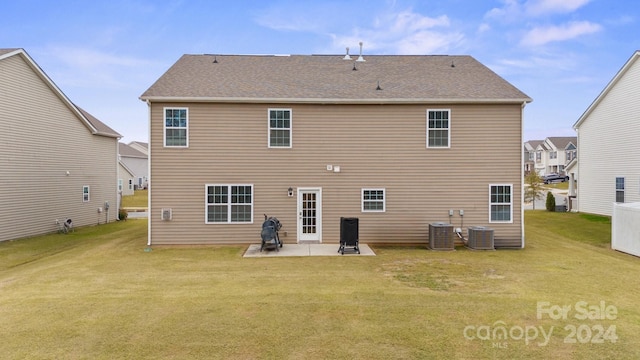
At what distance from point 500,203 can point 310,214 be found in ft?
23.4

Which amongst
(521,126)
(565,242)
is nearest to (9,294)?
(521,126)

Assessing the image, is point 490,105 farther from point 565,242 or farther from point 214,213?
point 214,213

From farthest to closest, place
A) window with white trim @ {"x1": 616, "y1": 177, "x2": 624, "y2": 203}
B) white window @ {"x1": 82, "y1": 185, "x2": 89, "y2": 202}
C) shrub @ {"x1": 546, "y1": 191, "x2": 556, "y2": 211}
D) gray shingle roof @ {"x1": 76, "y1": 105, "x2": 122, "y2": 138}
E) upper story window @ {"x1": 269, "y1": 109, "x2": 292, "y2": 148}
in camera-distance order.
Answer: shrub @ {"x1": 546, "y1": 191, "x2": 556, "y2": 211} < gray shingle roof @ {"x1": 76, "y1": 105, "x2": 122, "y2": 138} < window with white trim @ {"x1": 616, "y1": 177, "x2": 624, "y2": 203} < white window @ {"x1": 82, "y1": 185, "x2": 89, "y2": 202} < upper story window @ {"x1": 269, "y1": 109, "x2": 292, "y2": 148}

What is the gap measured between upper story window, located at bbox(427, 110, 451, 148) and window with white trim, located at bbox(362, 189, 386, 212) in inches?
103

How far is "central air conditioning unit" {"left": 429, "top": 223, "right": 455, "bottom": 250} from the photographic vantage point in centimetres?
1162

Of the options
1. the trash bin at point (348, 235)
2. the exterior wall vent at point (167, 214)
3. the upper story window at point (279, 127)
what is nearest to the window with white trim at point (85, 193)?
the exterior wall vent at point (167, 214)

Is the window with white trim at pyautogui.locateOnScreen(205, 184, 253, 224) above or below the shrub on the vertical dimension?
above

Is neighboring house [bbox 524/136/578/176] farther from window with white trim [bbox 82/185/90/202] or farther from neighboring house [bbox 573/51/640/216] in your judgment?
window with white trim [bbox 82/185/90/202]

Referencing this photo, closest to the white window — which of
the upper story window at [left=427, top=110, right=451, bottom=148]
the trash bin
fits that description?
the trash bin

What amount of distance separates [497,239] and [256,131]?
9.81 meters

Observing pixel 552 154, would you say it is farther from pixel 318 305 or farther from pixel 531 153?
pixel 318 305

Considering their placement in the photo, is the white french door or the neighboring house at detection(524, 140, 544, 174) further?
the neighboring house at detection(524, 140, 544, 174)

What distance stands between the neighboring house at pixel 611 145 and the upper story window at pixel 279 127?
18403mm

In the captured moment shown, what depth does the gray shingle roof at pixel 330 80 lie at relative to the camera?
12.1 meters
